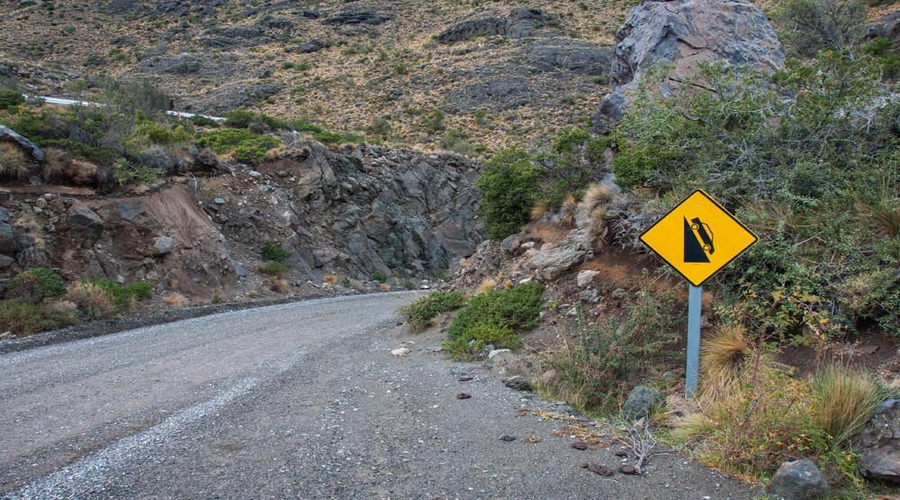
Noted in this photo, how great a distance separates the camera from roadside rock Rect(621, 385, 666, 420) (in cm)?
520

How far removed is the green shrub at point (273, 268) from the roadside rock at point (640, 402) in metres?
15.8

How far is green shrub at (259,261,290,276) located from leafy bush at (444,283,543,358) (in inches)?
440

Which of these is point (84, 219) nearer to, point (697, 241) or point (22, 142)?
point (22, 142)

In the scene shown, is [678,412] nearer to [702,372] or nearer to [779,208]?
[702,372]

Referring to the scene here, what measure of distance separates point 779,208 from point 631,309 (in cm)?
214

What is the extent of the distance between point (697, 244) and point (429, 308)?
19.6ft

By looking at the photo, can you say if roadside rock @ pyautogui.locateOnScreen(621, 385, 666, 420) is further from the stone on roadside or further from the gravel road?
the stone on roadside

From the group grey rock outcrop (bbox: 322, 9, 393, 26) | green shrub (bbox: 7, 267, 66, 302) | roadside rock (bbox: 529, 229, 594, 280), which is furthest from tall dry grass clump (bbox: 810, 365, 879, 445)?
grey rock outcrop (bbox: 322, 9, 393, 26)

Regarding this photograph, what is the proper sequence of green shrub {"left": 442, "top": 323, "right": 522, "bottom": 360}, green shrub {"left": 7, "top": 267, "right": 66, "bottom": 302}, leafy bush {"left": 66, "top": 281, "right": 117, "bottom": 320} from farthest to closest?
leafy bush {"left": 66, "top": 281, "right": 117, "bottom": 320}, green shrub {"left": 7, "top": 267, "right": 66, "bottom": 302}, green shrub {"left": 442, "top": 323, "right": 522, "bottom": 360}

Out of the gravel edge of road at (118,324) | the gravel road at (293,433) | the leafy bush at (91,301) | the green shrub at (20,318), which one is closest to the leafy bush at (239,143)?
the gravel edge of road at (118,324)

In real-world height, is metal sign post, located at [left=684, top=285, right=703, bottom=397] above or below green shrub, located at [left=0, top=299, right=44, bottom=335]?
above

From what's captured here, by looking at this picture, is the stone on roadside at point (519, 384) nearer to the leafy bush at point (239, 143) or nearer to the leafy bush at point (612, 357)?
the leafy bush at point (612, 357)

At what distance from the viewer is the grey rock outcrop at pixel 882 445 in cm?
359

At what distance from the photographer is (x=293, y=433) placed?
16.0 ft
